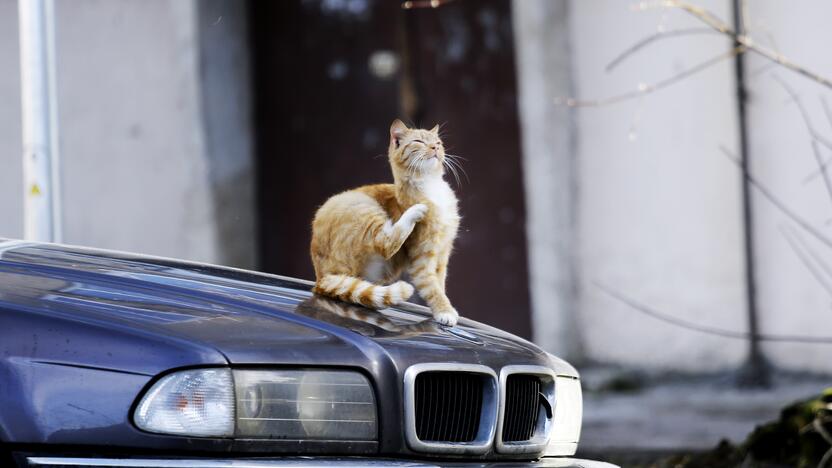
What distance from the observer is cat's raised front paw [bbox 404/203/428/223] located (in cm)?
333

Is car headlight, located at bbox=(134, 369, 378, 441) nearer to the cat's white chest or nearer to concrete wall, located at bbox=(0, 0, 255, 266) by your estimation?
the cat's white chest

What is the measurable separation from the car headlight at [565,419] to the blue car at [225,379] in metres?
0.17

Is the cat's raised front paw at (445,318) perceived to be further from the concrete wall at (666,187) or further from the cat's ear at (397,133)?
the concrete wall at (666,187)

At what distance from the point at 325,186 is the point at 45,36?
4417mm

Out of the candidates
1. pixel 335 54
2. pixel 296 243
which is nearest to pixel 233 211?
pixel 296 243

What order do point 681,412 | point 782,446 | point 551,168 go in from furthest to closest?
point 551,168
point 681,412
point 782,446

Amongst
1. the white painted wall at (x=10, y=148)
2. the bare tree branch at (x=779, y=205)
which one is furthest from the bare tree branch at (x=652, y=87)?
the white painted wall at (x=10, y=148)

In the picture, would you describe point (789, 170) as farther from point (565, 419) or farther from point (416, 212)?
point (416, 212)

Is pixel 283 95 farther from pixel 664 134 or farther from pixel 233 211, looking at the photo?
pixel 664 134

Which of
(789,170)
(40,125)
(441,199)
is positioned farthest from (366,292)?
(789,170)

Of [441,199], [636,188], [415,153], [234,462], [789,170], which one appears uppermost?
[415,153]

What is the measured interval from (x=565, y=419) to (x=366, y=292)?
0.67 m

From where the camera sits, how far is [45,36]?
545 centimetres

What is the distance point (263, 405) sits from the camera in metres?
2.63
